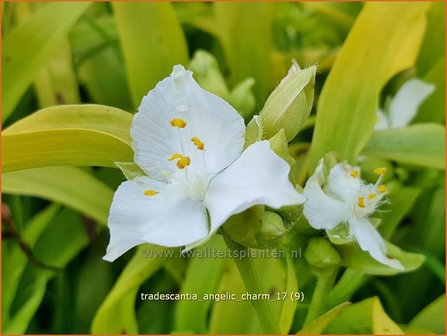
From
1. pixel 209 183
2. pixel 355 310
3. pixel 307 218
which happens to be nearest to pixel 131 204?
pixel 209 183

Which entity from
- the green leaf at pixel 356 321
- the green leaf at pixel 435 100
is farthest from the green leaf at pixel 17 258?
the green leaf at pixel 435 100

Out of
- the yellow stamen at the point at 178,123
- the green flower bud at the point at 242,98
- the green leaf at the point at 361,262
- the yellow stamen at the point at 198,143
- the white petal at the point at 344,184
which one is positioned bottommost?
the green leaf at the point at 361,262

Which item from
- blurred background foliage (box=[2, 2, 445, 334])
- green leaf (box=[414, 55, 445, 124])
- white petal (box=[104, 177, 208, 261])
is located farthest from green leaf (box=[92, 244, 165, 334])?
green leaf (box=[414, 55, 445, 124])

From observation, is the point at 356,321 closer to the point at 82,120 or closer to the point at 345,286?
the point at 345,286

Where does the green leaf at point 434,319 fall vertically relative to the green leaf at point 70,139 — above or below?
below

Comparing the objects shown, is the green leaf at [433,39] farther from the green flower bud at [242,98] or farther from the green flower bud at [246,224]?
the green flower bud at [246,224]

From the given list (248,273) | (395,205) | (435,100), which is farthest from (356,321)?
(435,100)

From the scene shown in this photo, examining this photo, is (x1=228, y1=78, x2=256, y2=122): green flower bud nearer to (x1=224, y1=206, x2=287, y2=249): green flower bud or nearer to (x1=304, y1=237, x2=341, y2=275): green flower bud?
(x1=304, y1=237, x2=341, y2=275): green flower bud

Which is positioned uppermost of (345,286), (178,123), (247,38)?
(178,123)
